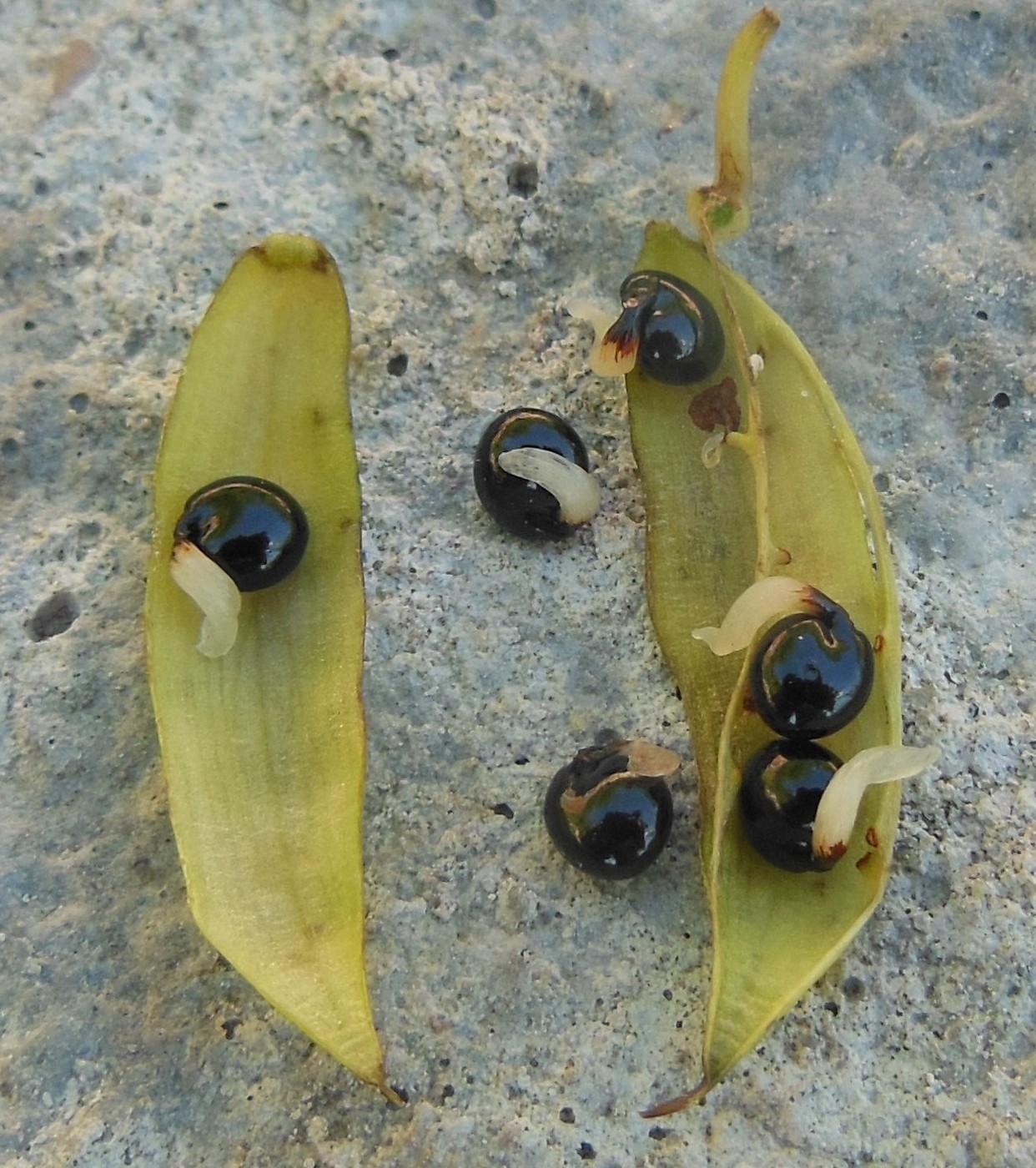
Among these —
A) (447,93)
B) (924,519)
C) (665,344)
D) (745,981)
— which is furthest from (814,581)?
(447,93)

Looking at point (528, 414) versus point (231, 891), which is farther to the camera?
point (528, 414)

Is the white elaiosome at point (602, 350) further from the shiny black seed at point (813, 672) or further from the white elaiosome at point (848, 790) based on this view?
the white elaiosome at point (848, 790)

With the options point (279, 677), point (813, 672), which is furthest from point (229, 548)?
point (813, 672)

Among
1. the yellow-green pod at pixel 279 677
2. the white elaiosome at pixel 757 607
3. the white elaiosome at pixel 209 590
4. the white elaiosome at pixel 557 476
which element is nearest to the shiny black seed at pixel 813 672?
the white elaiosome at pixel 757 607

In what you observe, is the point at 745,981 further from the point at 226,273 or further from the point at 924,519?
the point at 226,273

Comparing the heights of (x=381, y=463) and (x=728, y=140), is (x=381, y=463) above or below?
below

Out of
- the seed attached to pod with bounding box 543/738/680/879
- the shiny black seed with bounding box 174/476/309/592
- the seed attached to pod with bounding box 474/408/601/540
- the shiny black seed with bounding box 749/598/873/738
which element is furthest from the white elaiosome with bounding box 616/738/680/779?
the shiny black seed with bounding box 174/476/309/592

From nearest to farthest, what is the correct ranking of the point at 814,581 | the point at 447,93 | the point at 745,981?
the point at 745,981
the point at 814,581
the point at 447,93
